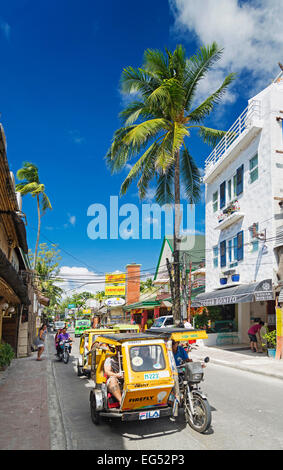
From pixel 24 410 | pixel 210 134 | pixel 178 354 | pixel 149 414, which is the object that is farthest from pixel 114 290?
pixel 149 414

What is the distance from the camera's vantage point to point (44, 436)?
20.2ft

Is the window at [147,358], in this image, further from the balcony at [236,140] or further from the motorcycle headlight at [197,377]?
the balcony at [236,140]

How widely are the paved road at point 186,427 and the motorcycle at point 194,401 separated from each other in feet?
0.59

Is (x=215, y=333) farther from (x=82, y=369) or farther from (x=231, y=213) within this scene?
(x=82, y=369)

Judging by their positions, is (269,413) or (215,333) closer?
(269,413)

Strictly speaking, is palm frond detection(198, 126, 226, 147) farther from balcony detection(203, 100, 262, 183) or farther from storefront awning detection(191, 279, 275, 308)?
storefront awning detection(191, 279, 275, 308)

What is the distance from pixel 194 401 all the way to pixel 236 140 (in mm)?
17770

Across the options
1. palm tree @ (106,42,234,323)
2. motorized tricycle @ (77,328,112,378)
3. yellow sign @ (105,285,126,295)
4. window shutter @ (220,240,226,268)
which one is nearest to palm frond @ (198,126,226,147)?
palm tree @ (106,42,234,323)

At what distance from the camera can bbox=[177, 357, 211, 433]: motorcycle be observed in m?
6.33

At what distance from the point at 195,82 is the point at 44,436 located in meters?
17.9

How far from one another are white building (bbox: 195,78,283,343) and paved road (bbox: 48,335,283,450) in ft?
26.8

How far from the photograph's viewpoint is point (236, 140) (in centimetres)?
2155

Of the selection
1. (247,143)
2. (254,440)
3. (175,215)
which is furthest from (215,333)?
(254,440)

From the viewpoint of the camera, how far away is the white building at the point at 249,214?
706 inches
